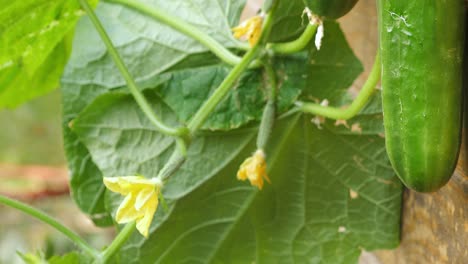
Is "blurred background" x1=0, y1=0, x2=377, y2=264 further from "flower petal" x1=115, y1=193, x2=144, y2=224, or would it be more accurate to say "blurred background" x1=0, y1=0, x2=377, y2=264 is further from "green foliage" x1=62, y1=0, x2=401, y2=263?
"flower petal" x1=115, y1=193, x2=144, y2=224

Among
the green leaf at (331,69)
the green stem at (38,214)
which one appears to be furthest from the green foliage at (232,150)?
the green stem at (38,214)

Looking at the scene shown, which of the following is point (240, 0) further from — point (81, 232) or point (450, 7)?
point (81, 232)

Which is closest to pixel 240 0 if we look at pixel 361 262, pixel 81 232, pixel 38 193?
pixel 361 262

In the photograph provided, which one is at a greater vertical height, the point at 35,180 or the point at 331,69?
the point at 331,69

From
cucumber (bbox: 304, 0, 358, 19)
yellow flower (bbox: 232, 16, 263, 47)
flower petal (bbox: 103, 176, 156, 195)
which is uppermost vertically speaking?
cucumber (bbox: 304, 0, 358, 19)

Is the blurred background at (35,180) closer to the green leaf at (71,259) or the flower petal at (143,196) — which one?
the green leaf at (71,259)

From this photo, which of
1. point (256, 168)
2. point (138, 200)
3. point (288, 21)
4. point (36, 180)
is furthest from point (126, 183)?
point (36, 180)

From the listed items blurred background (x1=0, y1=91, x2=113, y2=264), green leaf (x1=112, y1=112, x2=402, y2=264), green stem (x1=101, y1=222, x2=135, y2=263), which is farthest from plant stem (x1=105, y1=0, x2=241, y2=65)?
blurred background (x1=0, y1=91, x2=113, y2=264)

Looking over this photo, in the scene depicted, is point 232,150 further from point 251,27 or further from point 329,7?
point 329,7
